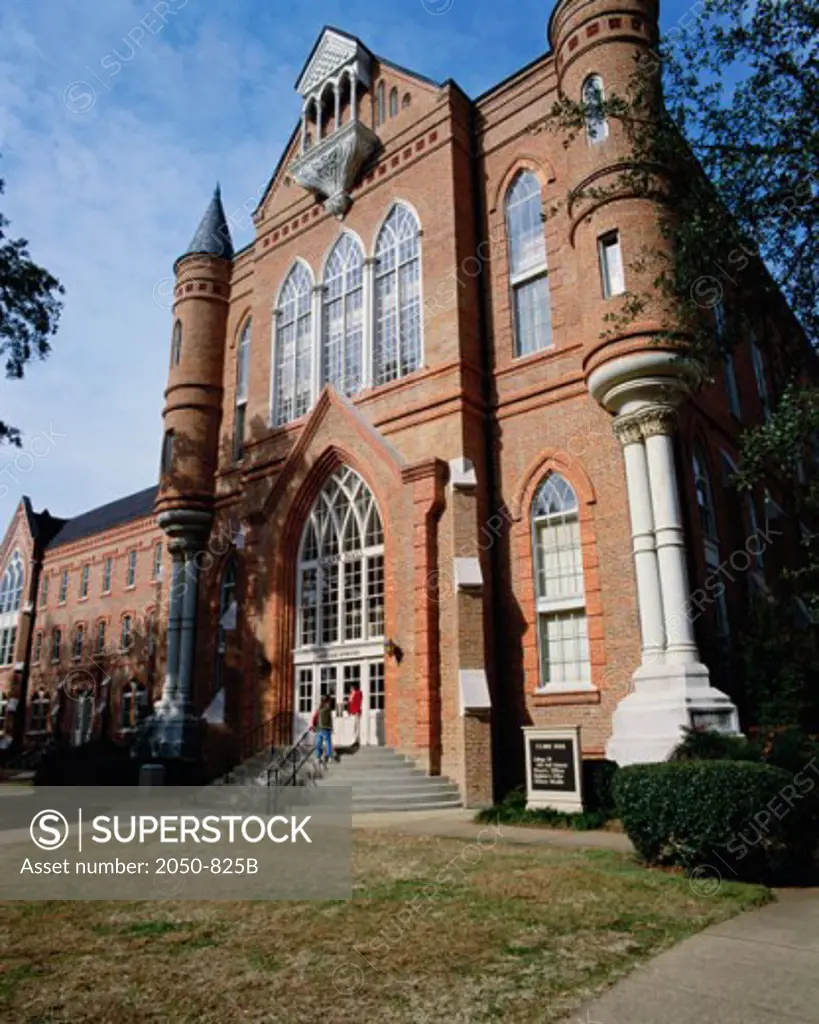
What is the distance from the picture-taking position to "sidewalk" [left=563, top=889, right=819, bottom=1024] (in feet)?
14.2

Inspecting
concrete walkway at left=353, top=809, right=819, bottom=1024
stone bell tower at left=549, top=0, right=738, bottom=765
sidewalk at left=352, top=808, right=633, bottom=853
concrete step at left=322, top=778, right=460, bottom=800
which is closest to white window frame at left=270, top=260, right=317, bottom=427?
stone bell tower at left=549, top=0, right=738, bottom=765

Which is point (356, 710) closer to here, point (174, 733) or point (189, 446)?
point (174, 733)

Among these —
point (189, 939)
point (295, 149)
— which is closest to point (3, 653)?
point (295, 149)

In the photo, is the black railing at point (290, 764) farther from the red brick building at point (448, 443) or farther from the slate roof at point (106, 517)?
the slate roof at point (106, 517)

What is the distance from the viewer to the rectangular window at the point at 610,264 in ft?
51.0

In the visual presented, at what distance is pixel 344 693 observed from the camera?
62.5 ft

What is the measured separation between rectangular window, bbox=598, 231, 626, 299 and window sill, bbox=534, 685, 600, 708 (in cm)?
793

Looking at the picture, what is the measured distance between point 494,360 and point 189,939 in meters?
15.2

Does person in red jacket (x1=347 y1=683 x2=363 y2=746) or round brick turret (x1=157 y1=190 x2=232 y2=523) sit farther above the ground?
round brick turret (x1=157 y1=190 x2=232 y2=523)

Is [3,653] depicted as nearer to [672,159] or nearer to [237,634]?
[237,634]

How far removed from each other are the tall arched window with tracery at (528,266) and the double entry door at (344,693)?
8649 mm

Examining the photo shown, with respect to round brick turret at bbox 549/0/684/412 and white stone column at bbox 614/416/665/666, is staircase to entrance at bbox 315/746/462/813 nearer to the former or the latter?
white stone column at bbox 614/416/665/666

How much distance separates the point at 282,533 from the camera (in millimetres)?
21219

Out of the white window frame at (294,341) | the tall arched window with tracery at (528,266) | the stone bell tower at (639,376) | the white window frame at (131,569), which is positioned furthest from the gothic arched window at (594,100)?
the white window frame at (131,569)
